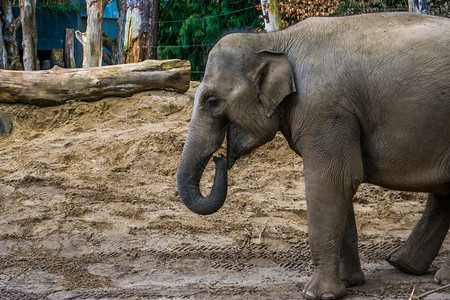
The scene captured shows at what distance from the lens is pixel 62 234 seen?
20.6 feet

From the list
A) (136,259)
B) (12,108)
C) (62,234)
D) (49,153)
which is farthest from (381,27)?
(12,108)

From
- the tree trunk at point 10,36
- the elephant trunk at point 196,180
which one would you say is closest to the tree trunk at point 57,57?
the tree trunk at point 10,36

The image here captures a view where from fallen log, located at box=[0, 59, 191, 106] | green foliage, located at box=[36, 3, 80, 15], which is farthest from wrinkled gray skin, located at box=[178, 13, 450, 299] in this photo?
green foliage, located at box=[36, 3, 80, 15]

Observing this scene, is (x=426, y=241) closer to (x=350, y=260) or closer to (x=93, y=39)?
(x=350, y=260)

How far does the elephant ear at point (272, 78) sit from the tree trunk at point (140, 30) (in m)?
8.27

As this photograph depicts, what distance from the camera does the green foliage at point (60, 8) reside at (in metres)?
20.6

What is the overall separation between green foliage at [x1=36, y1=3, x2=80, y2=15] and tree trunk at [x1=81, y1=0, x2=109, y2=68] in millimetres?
8605

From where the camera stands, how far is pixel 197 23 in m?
16.8

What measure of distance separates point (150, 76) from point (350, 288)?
600cm

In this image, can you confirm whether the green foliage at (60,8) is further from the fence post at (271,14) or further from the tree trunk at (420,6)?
the tree trunk at (420,6)

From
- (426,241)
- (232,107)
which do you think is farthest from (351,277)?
(232,107)

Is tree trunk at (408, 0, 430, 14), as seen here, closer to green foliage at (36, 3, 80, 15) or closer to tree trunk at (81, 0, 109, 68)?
tree trunk at (81, 0, 109, 68)

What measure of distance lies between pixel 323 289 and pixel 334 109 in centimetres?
121

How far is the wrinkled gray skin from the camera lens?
4.32m
